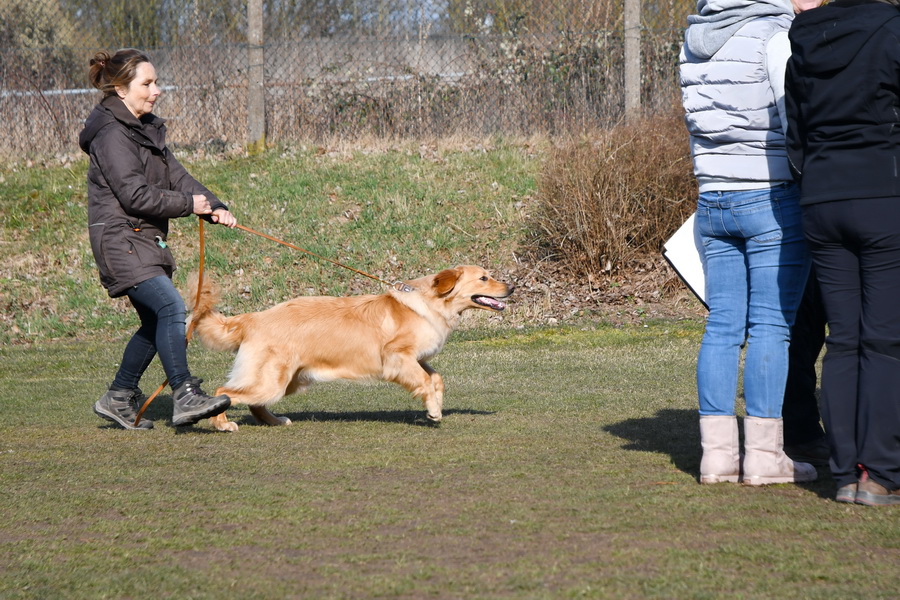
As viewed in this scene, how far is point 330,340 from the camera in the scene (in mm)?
5828

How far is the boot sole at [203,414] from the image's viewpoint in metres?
5.30

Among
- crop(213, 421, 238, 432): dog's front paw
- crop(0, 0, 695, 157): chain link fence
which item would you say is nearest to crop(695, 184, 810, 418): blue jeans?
crop(213, 421, 238, 432): dog's front paw

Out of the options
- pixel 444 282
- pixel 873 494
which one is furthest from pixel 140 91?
pixel 873 494

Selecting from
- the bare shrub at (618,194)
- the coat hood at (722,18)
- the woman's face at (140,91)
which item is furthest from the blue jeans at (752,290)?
the bare shrub at (618,194)

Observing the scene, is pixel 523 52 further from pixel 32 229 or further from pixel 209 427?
pixel 209 427

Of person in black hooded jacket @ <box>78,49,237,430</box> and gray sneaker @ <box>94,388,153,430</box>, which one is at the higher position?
person in black hooded jacket @ <box>78,49,237,430</box>

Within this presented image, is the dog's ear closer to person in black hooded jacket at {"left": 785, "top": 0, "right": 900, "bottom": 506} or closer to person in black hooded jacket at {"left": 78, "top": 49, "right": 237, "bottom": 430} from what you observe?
person in black hooded jacket at {"left": 78, "top": 49, "right": 237, "bottom": 430}

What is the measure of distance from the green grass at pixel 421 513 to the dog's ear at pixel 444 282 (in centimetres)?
80

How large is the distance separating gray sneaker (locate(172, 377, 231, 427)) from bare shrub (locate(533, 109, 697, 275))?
6190 millimetres

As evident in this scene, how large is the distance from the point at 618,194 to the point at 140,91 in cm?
631

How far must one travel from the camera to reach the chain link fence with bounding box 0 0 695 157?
14.0 m

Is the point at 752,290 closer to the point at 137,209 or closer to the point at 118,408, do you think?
the point at 137,209

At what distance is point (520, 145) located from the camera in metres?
13.9

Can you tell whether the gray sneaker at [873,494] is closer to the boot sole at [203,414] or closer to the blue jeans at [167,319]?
the boot sole at [203,414]
